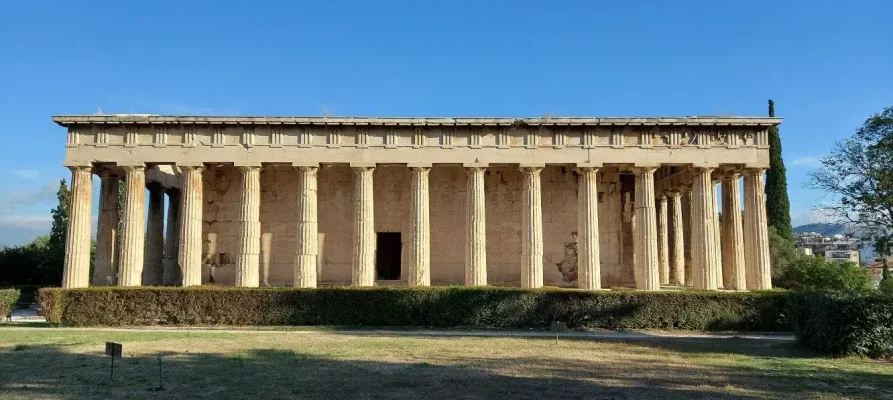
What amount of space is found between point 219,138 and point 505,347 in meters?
19.0

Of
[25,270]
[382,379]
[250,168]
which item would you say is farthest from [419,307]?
[25,270]

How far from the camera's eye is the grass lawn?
37.0 ft

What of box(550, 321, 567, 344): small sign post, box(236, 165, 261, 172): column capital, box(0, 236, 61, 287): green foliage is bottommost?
box(550, 321, 567, 344): small sign post

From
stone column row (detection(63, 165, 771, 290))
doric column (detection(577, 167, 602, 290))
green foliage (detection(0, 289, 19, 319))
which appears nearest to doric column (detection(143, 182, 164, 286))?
stone column row (detection(63, 165, 771, 290))

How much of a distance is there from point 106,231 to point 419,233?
14857 millimetres

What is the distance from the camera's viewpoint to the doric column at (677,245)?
36.8m

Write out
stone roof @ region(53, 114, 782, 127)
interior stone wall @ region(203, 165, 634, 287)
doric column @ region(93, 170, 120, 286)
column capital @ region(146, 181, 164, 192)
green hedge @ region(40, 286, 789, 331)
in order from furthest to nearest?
column capital @ region(146, 181, 164, 192), interior stone wall @ region(203, 165, 634, 287), doric column @ region(93, 170, 120, 286), stone roof @ region(53, 114, 782, 127), green hedge @ region(40, 286, 789, 331)

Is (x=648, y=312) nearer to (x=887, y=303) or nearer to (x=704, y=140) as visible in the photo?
(x=887, y=303)

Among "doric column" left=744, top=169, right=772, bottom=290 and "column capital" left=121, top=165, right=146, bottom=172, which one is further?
"column capital" left=121, top=165, right=146, bottom=172

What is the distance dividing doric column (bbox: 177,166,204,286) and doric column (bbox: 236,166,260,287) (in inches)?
74.5

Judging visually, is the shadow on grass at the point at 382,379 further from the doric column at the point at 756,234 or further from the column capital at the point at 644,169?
the doric column at the point at 756,234

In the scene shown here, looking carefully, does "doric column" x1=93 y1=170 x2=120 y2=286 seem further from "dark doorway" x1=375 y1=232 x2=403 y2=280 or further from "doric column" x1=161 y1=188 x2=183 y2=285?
"dark doorway" x1=375 y1=232 x2=403 y2=280

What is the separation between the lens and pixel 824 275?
41.9 metres

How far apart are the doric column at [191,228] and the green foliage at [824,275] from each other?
1315 inches
